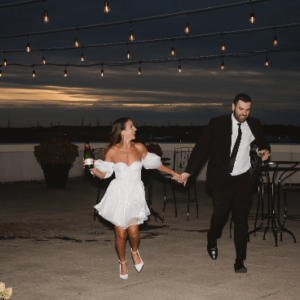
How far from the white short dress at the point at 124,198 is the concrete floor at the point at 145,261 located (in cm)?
55

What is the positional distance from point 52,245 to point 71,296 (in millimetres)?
2066

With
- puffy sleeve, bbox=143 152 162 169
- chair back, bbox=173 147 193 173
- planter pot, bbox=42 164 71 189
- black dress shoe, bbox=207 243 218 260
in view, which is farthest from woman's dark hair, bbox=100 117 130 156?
planter pot, bbox=42 164 71 189

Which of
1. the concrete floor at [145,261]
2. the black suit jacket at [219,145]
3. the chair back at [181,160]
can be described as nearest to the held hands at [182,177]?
the black suit jacket at [219,145]

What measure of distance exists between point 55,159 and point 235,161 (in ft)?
26.3

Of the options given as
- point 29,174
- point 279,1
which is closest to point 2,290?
point 279,1

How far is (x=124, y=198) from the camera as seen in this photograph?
4570mm

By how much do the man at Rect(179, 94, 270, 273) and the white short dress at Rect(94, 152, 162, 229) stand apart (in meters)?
0.71

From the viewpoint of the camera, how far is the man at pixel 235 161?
474 cm

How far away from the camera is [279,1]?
435 inches

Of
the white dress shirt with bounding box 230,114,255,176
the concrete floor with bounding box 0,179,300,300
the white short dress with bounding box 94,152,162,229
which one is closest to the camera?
the concrete floor with bounding box 0,179,300,300

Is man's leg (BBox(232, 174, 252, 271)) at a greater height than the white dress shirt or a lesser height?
lesser

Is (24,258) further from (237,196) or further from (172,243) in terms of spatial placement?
(237,196)

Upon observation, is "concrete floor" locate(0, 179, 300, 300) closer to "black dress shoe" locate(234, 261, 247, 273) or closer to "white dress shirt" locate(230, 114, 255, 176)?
"black dress shoe" locate(234, 261, 247, 273)

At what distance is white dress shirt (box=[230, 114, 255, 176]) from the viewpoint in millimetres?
4762
